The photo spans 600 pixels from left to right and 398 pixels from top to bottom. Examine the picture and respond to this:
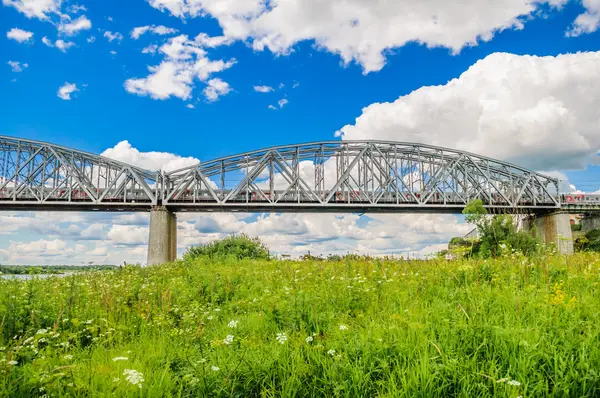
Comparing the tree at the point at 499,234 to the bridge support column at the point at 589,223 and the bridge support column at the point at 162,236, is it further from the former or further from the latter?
the bridge support column at the point at 589,223

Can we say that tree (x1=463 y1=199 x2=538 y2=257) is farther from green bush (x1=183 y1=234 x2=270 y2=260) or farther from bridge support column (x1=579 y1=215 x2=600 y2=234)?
bridge support column (x1=579 y1=215 x2=600 y2=234)

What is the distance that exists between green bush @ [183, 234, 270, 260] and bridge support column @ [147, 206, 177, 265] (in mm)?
31065

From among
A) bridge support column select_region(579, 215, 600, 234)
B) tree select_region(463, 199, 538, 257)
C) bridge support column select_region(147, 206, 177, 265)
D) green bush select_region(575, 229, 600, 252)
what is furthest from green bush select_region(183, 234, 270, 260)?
bridge support column select_region(579, 215, 600, 234)

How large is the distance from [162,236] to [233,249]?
36.0 metres

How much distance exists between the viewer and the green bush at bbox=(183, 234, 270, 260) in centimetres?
2242

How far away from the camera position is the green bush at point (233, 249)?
73.6 ft

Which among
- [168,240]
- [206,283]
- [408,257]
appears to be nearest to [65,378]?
[206,283]

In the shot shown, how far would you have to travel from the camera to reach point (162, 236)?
55531mm

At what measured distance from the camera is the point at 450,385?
383 centimetres

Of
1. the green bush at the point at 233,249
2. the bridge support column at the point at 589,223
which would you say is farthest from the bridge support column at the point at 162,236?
the bridge support column at the point at 589,223

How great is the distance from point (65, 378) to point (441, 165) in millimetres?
72309

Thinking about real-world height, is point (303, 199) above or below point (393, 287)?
above

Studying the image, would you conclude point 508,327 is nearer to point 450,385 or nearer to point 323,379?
point 450,385

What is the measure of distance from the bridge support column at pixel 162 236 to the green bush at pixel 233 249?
3106 cm
